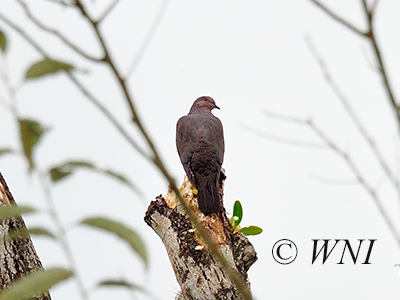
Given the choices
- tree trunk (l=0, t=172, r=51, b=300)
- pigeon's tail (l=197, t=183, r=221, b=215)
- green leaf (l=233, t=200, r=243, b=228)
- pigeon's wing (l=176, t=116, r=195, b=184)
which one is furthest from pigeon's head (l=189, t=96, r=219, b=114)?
tree trunk (l=0, t=172, r=51, b=300)

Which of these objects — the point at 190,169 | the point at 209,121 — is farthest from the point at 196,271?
the point at 209,121

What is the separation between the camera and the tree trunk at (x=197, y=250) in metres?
3.94

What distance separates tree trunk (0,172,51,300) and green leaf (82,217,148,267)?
255 cm

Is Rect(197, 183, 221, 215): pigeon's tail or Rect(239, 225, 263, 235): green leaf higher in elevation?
Rect(197, 183, 221, 215): pigeon's tail

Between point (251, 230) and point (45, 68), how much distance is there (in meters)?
3.95

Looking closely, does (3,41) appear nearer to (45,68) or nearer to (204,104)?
(45,68)

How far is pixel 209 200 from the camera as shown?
16.1 feet

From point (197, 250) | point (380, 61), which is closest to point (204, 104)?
point (197, 250)

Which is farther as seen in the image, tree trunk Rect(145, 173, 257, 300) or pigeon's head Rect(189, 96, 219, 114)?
pigeon's head Rect(189, 96, 219, 114)

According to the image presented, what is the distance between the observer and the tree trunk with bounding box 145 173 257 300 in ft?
12.9

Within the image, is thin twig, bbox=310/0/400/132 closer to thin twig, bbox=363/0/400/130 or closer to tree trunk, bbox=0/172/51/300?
thin twig, bbox=363/0/400/130

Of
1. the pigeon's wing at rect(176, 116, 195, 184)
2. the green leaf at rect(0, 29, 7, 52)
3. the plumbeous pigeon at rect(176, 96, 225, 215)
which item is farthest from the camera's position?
the pigeon's wing at rect(176, 116, 195, 184)

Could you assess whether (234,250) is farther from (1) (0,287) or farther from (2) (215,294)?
(1) (0,287)

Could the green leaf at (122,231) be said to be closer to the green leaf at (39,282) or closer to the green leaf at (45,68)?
the green leaf at (39,282)
